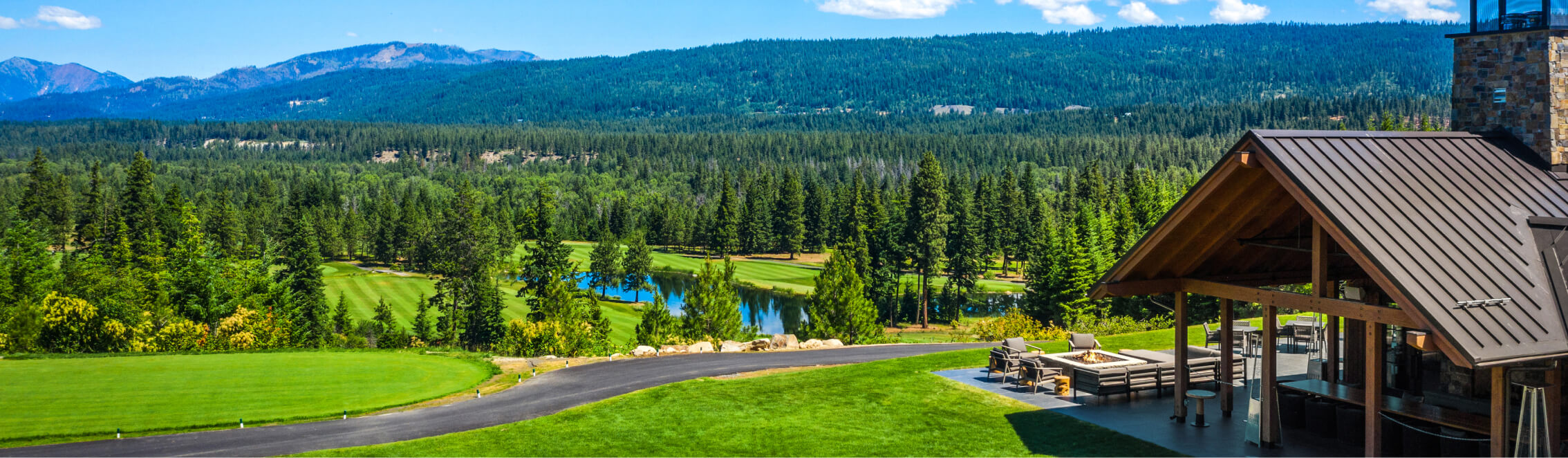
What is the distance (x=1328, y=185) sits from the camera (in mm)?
10953

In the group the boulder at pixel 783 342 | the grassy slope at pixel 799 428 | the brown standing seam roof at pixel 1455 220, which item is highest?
the brown standing seam roof at pixel 1455 220

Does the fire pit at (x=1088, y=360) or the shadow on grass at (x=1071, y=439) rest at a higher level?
the fire pit at (x=1088, y=360)

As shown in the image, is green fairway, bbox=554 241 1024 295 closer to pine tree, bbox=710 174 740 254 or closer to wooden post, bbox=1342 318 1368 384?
pine tree, bbox=710 174 740 254

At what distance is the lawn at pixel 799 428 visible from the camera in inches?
536

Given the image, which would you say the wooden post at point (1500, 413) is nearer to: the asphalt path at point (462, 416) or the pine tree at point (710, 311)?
the asphalt path at point (462, 416)

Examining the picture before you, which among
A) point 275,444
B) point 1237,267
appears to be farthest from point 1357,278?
point 275,444

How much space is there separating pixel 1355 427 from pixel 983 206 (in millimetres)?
67587

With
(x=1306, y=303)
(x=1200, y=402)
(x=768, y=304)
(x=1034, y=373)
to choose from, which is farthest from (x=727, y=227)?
(x=1306, y=303)

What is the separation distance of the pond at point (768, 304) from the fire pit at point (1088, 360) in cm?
3875

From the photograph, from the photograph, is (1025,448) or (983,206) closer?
(1025,448)

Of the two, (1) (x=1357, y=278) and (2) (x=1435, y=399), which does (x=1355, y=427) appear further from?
(1) (x=1357, y=278)

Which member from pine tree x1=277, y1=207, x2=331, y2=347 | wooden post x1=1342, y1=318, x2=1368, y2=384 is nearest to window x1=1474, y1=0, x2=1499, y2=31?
wooden post x1=1342, y1=318, x2=1368, y2=384

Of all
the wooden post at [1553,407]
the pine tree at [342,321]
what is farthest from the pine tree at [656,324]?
the wooden post at [1553,407]

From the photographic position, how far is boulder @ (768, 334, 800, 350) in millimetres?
27016
